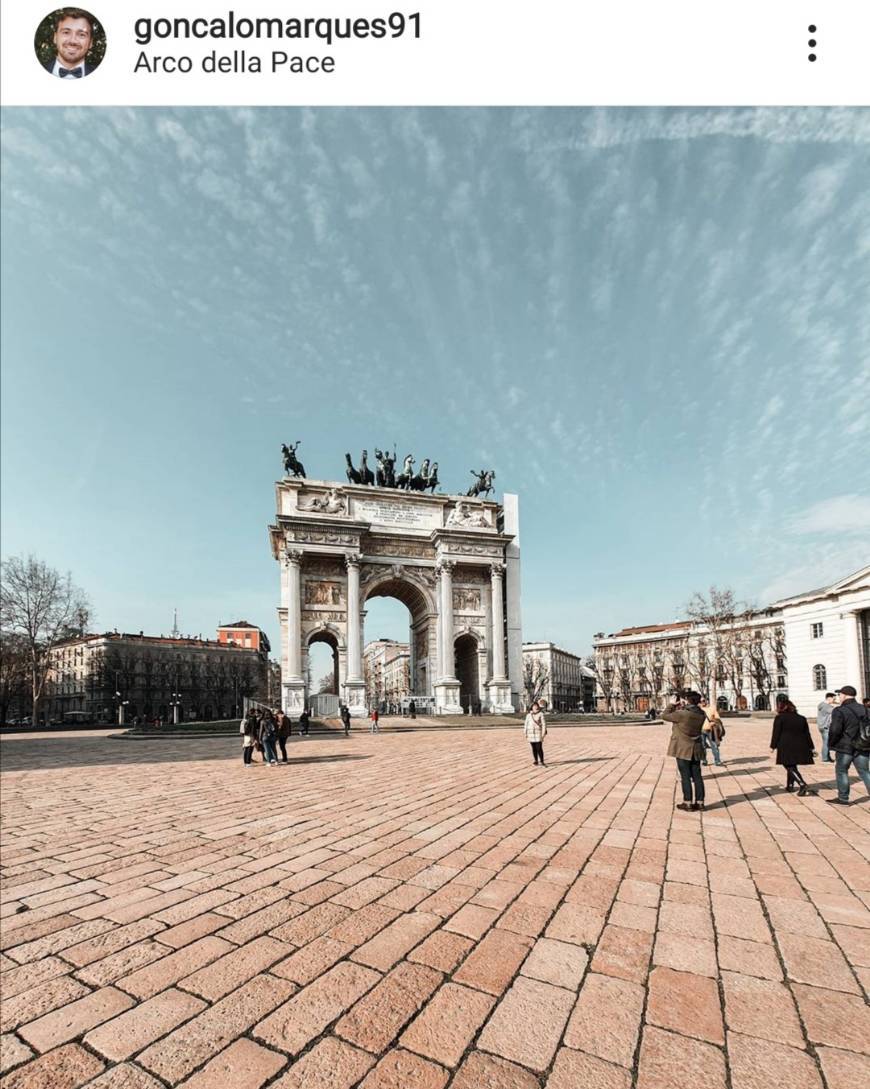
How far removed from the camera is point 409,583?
41.8 metres

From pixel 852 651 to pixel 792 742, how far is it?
89.8 feet

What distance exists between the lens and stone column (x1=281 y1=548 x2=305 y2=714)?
34938mm

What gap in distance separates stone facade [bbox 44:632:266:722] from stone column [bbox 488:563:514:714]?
55753 millimetres

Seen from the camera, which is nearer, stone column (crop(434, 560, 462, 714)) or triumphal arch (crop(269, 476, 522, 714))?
triumphal arch (crop(269, 476, 522, 714))

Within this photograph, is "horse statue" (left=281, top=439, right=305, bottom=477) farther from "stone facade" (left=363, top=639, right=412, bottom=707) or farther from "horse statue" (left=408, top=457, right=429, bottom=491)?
"stone facade" (left=363, top=639, right=412, bottom=707)

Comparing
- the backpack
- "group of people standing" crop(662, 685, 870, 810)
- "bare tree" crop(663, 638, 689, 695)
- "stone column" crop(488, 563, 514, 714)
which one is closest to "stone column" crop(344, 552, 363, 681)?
"stone column" crop(488, 563, 514, 714)

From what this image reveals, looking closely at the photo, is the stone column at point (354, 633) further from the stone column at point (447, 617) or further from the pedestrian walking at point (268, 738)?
the pedestrian walking at point (268, 738)

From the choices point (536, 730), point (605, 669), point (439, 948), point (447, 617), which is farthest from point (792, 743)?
point (605, 669)

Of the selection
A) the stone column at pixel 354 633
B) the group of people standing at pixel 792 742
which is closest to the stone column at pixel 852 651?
the group of people standing at pixel 792 742

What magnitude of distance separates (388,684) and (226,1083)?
A: 5258 inches

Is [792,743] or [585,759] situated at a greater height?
[792,743]

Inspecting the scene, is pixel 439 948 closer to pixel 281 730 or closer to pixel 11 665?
pixel 281 730
